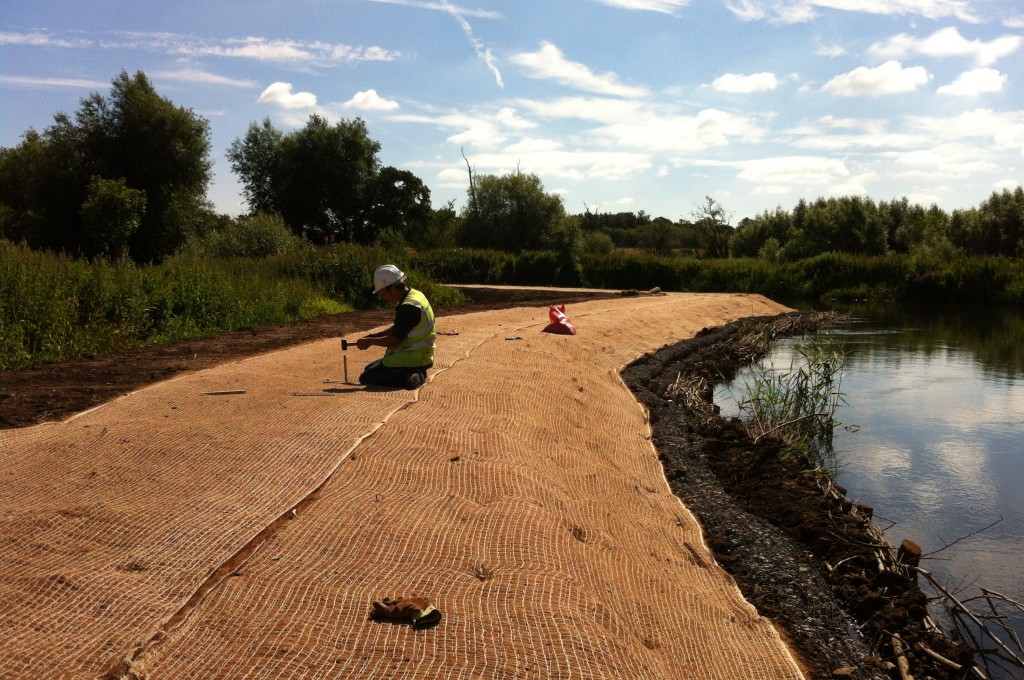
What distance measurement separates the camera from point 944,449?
9977 millimetres

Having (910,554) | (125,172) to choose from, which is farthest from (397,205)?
(910,554)

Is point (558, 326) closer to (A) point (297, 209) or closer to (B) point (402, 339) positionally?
(B) point (402, 339)

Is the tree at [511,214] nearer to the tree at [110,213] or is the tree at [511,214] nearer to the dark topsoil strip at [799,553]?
the tree at [110,213]

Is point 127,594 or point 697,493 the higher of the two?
point 127,594

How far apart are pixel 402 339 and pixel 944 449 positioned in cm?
683

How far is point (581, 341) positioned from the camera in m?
13.5

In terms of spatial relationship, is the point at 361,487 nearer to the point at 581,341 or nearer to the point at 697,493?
the point at 697,493

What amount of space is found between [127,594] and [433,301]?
707 inches

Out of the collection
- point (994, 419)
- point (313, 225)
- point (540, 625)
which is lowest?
point (994, 419)

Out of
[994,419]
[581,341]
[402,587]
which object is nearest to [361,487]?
[402,587]

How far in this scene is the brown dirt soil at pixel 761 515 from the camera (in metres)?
5.10

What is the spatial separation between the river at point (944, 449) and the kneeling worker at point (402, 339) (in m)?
4.52

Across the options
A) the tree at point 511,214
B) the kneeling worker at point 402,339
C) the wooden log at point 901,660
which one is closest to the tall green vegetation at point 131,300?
the kneeling worker at point 402,339

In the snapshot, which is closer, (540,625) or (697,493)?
(540,625)
